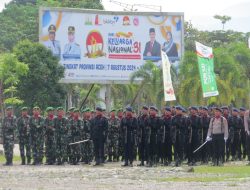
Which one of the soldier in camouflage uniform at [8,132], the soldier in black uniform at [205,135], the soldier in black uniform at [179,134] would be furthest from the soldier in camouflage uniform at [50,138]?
the soldier in black uniform at [205,135]

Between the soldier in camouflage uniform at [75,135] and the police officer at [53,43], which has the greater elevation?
the police officer at [53,43]

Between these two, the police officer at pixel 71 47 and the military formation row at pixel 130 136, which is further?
the police officer at pixel 71 47

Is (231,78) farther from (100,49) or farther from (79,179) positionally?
(79,179)

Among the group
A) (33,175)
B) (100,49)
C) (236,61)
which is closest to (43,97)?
(100,49)

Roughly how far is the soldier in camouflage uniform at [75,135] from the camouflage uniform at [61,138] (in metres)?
0.15

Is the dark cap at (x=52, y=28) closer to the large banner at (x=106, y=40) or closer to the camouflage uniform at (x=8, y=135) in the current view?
the large banner at (x=106, y=40)

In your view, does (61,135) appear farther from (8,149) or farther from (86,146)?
(8,149)

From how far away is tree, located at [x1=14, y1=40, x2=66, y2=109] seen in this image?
41.2 meters

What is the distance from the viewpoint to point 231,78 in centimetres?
4225

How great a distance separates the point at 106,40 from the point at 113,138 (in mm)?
17547

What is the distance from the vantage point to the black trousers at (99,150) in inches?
949

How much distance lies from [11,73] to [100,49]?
782cm

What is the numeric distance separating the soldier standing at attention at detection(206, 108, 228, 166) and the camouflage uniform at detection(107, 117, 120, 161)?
12.2ft

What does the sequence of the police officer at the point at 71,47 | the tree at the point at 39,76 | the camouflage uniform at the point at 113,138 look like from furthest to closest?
1. the police officer at the point at 71,47
2. the tree at the point at 39,76
3. the camouflage uniform at the point at 113,138
